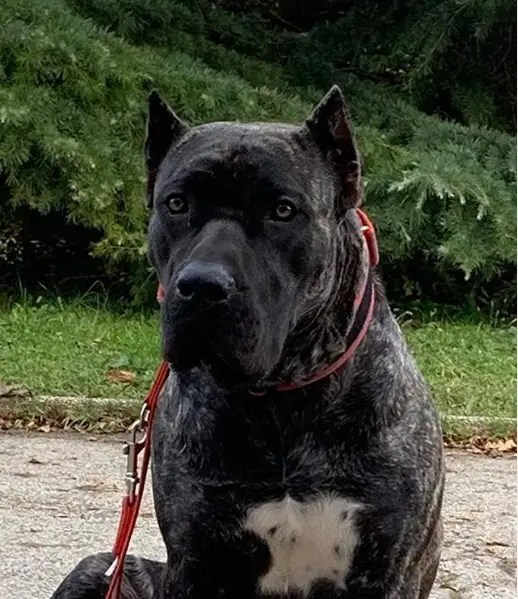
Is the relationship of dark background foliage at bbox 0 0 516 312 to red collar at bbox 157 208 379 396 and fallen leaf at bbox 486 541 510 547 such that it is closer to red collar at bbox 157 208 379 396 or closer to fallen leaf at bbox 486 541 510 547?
fallen leaf at bbox 486 541 510 547

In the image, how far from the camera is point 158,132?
131 inches

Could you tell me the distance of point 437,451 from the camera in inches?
132

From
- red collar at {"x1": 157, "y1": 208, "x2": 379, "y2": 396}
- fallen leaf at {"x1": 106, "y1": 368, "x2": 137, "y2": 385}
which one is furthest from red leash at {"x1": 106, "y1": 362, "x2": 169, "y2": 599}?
fallen leaf at {"x1": 106, "y1": 368, "x2": 137, "y2": 385}

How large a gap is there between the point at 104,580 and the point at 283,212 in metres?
1.38

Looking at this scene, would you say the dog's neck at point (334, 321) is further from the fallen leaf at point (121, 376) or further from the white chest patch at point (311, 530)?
the fallen leaf at point (121, 376)

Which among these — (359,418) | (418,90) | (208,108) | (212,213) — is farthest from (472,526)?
(418,90)

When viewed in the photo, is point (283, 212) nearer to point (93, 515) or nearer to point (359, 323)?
point (359, 323)

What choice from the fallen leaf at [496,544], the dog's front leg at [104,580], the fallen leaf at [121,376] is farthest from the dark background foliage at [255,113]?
the dog's front leg at [104,580]

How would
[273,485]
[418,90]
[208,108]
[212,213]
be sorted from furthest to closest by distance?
[418,90]
[208,108]
[273,485]
[212,213]

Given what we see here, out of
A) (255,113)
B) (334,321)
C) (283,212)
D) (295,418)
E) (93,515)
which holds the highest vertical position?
(283,212)

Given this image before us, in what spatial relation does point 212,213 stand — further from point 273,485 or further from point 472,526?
point 472,526

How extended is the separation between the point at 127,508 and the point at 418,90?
6.84 m

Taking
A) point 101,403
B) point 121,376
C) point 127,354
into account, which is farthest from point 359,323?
point 127,354

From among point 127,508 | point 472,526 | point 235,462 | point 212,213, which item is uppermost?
point 212,213
